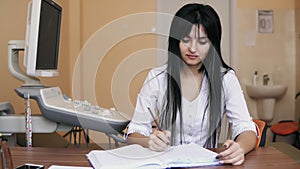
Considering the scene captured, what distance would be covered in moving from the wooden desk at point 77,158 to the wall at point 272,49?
314 cm

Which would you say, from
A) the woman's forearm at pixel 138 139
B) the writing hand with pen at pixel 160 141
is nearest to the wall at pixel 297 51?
the woman's forearm at pixel 138 139

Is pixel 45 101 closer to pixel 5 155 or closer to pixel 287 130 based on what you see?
pixel 5 155

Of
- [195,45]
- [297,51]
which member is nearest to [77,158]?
[195,45]

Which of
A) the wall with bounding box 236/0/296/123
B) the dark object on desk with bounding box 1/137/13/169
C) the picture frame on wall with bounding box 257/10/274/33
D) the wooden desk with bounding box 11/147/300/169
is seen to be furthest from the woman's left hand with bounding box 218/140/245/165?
the picture frame on wall with bounding box 257/10/274/33

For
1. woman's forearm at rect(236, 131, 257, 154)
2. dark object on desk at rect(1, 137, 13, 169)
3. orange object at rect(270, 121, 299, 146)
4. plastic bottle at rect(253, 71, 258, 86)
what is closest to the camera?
dark object on desk at rect(1, 137, 13, 169)

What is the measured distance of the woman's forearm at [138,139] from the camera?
1105mm

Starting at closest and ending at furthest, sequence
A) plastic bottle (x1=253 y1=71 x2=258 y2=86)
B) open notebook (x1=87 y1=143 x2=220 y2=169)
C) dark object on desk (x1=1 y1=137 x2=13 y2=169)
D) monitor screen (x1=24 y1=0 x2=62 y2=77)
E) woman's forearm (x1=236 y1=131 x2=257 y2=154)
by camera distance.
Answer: dark object on desk (x1=1 y1=137 x2=13 y2=169), open notebook (x1=87 y1=143 x2=220 y2=169), woman's forearm (x1=236 y1=131 x2=257 y2=154), monitor screen (x1=24 y1=0 x2=62 y2=77), plastic bottle (x1=253 y1=71 x2=258 y2=86)

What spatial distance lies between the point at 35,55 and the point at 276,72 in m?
3.42

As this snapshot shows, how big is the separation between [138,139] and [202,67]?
0.40 metres

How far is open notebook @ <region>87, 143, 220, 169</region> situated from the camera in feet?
2.89

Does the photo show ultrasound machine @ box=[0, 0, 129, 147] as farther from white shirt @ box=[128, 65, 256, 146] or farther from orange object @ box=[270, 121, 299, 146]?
orange object @ box=[270, 121, 299, 146]

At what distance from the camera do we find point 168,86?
1.32 metres

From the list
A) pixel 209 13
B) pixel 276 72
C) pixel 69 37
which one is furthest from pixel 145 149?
pixel 276 72

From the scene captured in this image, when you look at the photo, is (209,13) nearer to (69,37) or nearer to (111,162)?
(111,162)
